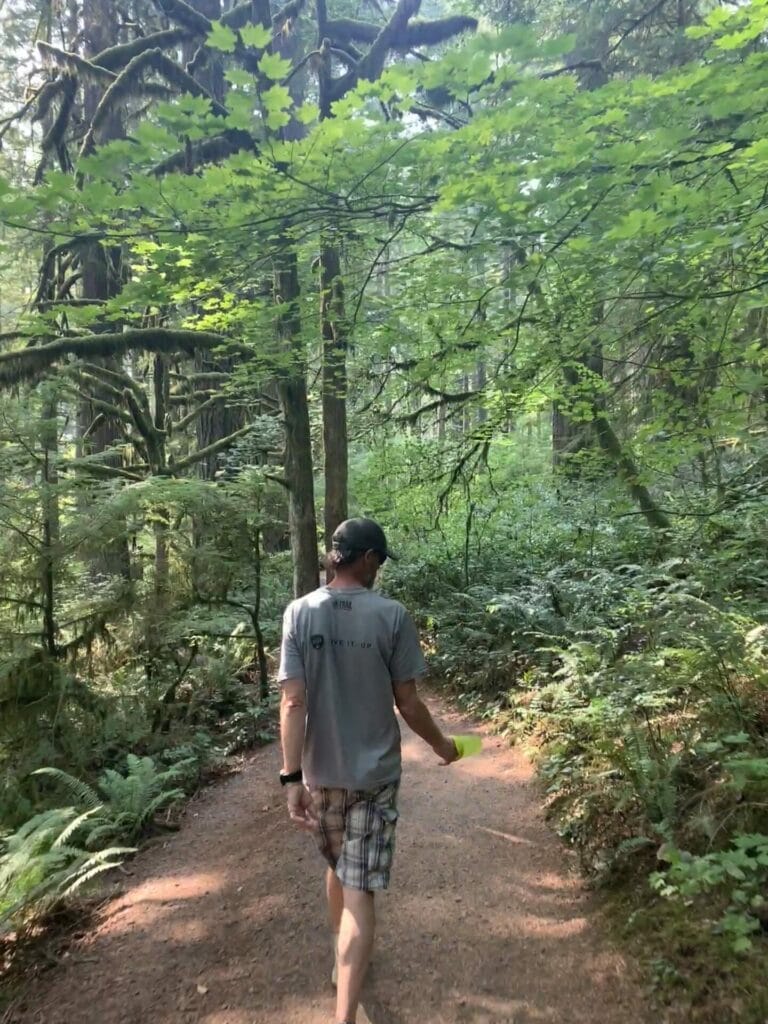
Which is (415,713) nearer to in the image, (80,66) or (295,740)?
(295,740)

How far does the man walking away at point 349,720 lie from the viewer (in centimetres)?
267

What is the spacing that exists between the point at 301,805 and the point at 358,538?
1185mm

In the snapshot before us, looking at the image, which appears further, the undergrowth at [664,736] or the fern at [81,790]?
the fern at [81,790]

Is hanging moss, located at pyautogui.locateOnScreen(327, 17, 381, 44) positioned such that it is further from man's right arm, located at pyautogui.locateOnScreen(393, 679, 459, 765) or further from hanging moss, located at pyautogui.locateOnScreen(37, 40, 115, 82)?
man's right arm, located at pyautogui.locateOnScreen(393, 679, 459, 765)

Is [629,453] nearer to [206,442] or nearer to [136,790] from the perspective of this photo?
[136,790]

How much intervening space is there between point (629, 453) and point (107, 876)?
716 cm

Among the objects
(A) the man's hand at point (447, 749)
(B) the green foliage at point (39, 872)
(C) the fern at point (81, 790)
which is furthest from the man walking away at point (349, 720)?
(C) the fern at point (81, 790)

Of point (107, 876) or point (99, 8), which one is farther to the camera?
point (99, 8)

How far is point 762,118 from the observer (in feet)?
12.0

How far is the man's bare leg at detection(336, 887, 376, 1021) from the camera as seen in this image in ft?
8.14

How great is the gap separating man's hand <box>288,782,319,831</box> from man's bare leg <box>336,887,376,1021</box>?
0.30 m

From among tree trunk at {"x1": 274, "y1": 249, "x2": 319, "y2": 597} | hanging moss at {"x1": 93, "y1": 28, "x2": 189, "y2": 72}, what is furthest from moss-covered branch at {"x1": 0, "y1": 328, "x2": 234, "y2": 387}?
hanging moss at {"x1": 93, "y1": 28, "x2": 189, "y2": 72}

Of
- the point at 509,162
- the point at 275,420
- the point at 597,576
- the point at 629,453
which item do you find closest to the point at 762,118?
the point at 509,162

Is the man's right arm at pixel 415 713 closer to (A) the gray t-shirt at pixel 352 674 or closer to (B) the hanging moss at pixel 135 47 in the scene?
(A) the gray t-shirt at pixel 352 674
